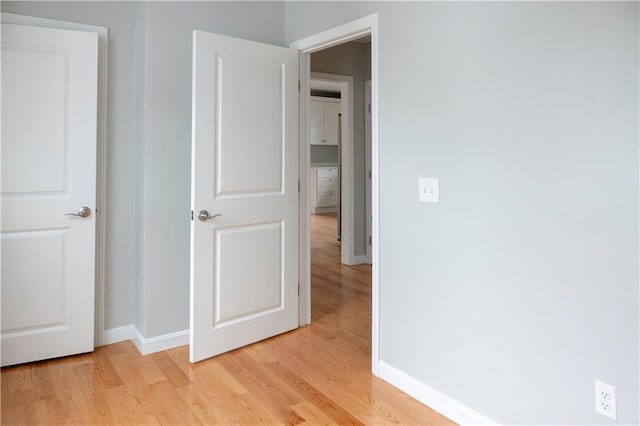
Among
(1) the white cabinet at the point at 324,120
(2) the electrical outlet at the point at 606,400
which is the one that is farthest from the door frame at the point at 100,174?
(1) the white cabinet at the point at 324,120

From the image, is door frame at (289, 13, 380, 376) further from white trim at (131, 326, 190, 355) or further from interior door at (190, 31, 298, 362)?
white trim at (131, 326, 190, 355)

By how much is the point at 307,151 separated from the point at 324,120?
628 centimetres

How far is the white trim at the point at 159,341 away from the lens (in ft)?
9.45

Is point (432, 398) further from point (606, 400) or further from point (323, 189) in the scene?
point (323, 189)

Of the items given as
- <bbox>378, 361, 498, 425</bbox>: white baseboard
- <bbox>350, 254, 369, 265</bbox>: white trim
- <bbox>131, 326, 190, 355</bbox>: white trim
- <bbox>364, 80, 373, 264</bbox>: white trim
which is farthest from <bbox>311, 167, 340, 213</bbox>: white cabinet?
<bbox>378, 361, 498, 425</bbox>: white baseboard

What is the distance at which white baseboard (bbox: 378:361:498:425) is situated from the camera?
206 centimetres

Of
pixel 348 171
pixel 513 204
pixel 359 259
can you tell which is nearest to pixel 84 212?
pixel 513 204

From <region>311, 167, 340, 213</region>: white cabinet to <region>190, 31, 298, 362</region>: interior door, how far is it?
701cm

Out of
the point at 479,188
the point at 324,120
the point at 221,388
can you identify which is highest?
the point at 324,120

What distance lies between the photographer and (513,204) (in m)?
1.85

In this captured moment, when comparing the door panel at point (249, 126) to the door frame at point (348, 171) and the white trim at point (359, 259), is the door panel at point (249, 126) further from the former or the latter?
the white trim at point (359, 259)

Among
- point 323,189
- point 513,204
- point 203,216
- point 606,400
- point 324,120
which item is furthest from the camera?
point 323,189

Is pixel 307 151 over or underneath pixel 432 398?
over

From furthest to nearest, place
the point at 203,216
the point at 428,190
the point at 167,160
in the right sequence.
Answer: the point at 167,160 < the point at 203,216 < the point at 428,190
